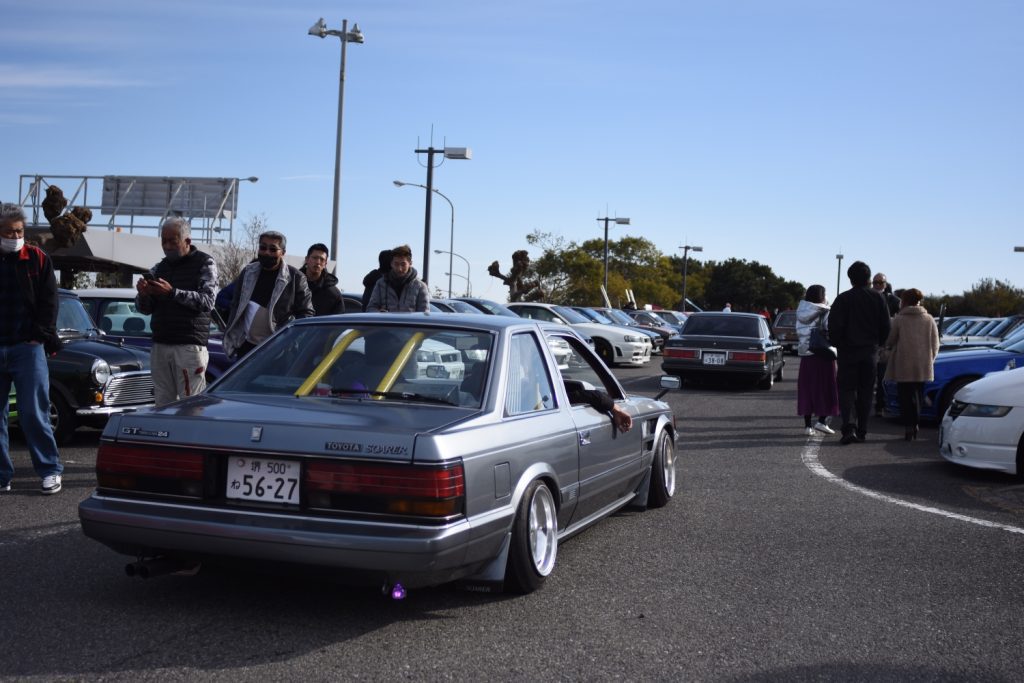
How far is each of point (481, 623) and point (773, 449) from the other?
6.99m

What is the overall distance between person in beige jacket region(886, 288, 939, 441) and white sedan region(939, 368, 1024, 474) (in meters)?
2.66

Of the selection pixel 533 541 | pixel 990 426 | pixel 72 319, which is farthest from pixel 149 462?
pixel 990 426

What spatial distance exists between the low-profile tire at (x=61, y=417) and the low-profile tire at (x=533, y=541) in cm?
597

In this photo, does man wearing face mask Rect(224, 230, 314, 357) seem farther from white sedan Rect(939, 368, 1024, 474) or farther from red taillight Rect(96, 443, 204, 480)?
white sedan Rect(939, 368, 1024, 474)

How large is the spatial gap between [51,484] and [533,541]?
3971mm

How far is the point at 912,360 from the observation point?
461 inches

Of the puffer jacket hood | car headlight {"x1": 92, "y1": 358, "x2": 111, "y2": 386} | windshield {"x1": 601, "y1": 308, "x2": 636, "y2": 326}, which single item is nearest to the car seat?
car headlight {"x1": 92, "y1": 358, "x2": 111, "y2": 386}

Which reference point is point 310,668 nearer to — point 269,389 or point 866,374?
point 269,389

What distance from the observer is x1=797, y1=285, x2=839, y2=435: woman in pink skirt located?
11961mm

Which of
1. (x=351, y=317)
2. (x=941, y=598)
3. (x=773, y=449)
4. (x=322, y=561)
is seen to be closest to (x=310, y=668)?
(x=322, y=561)

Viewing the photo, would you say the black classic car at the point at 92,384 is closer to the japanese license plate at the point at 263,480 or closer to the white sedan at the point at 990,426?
the japanese license plate at the point at 263,480

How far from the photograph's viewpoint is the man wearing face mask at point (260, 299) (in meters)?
7.68

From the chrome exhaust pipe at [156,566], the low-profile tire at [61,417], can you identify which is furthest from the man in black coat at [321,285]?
the chrome exhaust pipe at [156,566]

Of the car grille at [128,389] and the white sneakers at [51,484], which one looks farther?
the car grille at [128,389]
